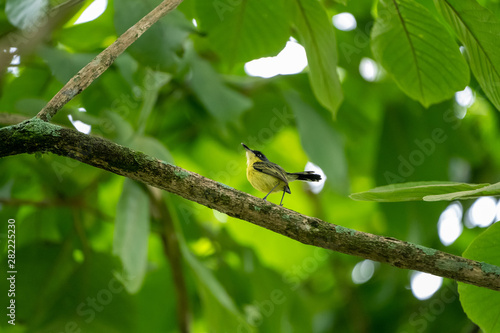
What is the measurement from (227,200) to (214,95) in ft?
5.43

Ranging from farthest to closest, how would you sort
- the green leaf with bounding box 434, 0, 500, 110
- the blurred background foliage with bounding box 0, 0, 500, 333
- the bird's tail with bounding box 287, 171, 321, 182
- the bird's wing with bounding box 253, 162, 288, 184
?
the bird's tail with bounding box 287, 171, 321, 182
the bird's wing with bounding box 253, 162, 288, 184
the blurred background foliage with bounding box 0, 0, 500, 333
the green leaf with bounding box 434, 0, 500, 110

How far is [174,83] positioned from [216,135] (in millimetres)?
450

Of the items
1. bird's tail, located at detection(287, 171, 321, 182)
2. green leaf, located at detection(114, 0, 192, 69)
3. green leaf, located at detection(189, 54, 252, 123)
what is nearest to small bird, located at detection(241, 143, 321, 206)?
bird's tail, located at detection(287, 171, 321, 182)

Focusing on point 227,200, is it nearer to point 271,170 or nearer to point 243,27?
point 271,170

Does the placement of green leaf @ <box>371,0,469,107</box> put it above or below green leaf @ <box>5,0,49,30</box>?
above

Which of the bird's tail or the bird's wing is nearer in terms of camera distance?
the bird's wing

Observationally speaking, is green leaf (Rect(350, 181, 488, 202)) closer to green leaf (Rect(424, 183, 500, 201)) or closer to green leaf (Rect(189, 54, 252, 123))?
green leaf (Rect(424, 183, 500, 201))

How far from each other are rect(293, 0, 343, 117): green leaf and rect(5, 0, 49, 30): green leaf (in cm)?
105

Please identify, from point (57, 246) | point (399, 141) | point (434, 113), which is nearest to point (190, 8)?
point (57, 246)

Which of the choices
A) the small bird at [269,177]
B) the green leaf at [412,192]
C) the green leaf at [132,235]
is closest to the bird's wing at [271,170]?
the small bird at [269,177]

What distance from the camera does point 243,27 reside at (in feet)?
7.82

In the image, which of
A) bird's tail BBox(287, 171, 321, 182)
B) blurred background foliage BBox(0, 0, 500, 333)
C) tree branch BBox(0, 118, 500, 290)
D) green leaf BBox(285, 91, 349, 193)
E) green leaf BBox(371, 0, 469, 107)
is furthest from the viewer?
green leaf BBox(285, 91, 349, 193)

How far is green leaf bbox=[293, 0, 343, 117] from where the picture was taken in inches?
79.7

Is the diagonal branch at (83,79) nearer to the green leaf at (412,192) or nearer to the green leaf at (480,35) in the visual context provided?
the green leaf at (412,192)
